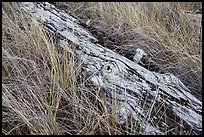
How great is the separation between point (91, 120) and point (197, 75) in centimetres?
90

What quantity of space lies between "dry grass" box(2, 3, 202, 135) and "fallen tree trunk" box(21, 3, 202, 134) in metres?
0.07

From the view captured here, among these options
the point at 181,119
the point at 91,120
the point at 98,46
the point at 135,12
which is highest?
the point at 135,12

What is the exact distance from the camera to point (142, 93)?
1781 mm

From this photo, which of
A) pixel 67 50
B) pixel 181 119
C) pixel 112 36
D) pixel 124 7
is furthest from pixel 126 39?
pixel 181 119

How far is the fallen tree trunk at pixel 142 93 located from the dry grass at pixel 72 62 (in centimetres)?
7

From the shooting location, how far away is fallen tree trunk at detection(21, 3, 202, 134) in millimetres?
1654

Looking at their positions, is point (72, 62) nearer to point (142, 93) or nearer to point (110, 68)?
point (110, 68)

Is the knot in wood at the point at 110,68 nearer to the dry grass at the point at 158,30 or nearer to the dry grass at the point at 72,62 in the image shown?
the dry grass at the point at 72,62

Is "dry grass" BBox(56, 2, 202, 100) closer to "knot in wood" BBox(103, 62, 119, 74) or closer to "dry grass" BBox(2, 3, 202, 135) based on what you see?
"dry grass" BBox(2, 3, 202, 135)

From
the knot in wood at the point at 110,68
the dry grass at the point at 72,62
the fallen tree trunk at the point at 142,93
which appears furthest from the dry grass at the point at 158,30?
the knot in wood at the point at 110,68

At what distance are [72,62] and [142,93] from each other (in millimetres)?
513

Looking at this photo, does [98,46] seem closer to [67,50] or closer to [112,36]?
[67,50]

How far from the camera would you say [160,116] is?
1680 mm

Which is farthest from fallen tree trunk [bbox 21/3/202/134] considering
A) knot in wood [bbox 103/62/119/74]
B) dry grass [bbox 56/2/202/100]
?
dry grass [bbox 56/2/202/100]
